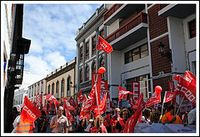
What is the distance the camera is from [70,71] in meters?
30.7

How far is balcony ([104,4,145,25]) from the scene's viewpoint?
16.1 m

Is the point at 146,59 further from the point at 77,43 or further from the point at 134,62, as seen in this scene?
the point at 77,43

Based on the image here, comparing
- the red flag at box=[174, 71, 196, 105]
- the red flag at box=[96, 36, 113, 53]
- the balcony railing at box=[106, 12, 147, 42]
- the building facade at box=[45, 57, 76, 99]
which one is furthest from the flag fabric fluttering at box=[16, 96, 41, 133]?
the building facade at box=[45, 57, 76, 99]

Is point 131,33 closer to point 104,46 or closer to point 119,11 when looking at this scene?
point 119,11

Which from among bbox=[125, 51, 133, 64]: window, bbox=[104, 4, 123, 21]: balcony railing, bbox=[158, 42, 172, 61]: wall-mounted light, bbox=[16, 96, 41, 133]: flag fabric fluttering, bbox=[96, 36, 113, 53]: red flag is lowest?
bbox=[16, 96, 41, 133]: flag fabric fluttering

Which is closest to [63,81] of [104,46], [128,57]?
[128,57]

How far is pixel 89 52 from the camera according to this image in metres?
24.2

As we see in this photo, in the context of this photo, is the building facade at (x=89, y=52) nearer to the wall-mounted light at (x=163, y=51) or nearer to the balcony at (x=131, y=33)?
the balcony at (x=131, y=33)

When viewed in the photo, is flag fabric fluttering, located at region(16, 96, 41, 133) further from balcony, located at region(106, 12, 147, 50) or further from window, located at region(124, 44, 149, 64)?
window, located at region(124, 44, 149, 64)

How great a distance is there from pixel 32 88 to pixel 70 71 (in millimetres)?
25802

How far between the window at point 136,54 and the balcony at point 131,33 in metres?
0.57

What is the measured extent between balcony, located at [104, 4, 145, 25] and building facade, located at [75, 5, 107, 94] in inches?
62.8

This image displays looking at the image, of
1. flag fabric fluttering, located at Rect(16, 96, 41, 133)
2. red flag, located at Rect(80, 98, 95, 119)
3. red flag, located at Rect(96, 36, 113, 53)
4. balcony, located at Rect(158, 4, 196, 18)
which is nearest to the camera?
flag fabric fluttering, located at Rect(16, 96, 41, 133)

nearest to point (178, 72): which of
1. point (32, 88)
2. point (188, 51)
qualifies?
point (188, 51)
